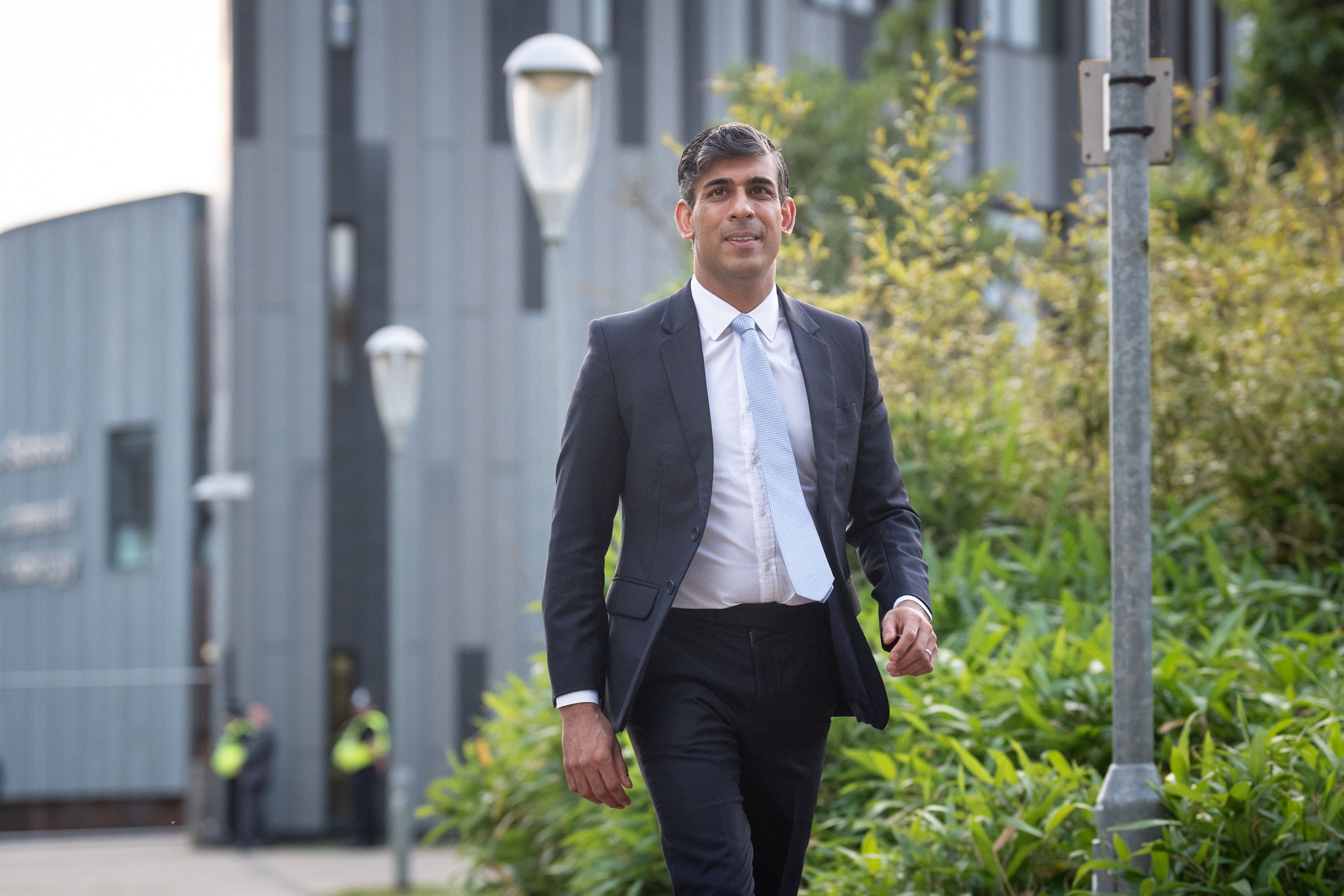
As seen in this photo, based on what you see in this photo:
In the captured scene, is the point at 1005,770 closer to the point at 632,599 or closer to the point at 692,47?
the point at 632,599

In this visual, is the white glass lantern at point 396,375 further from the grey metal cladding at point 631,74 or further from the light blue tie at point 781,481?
the light blue tie at point 781,481

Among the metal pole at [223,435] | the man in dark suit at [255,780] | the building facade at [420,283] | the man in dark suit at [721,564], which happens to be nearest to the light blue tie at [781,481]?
the man in dark suit at [721,564]

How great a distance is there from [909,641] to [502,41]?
62.4ft

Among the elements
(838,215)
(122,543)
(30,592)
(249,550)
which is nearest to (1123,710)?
(838,215)

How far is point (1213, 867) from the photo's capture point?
3.76 m

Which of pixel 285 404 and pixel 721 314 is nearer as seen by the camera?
pixel 721 314

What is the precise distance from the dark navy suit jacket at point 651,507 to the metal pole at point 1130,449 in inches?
52.0

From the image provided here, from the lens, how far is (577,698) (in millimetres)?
2725

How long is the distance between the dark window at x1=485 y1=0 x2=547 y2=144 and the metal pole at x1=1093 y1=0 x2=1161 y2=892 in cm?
1684

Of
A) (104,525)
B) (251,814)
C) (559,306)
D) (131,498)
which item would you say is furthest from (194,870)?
(104,525)

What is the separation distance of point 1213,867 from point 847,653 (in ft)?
4.88

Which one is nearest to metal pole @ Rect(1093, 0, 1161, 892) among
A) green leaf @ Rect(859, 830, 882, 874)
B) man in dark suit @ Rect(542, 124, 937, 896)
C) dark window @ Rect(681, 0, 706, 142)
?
green leaf @ Rect(859, 830, 882, 874)

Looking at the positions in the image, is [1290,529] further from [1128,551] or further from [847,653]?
[847,653]

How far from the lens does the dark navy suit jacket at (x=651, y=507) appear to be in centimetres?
277
